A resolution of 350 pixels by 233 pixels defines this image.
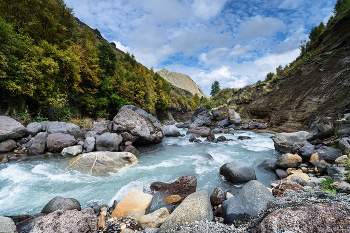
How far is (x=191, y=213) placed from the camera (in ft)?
9.66

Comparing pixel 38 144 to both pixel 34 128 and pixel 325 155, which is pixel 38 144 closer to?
pixel 34 128

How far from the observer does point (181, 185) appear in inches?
193

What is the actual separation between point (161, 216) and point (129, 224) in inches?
28.7

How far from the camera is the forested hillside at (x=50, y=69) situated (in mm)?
8273

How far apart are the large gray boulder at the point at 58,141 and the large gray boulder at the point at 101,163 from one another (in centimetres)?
197

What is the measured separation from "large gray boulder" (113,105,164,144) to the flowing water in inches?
76.1

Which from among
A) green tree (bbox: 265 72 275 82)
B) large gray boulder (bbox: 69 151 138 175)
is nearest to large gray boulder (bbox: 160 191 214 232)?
large gray boulder (bbox: 69 151 138 175)

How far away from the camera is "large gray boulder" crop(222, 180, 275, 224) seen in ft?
9.04

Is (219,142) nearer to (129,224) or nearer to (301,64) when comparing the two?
(129,224)

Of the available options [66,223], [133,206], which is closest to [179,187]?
[133,206]

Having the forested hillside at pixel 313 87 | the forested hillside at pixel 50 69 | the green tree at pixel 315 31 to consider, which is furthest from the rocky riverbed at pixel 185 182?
the green tree at pixel 315 31

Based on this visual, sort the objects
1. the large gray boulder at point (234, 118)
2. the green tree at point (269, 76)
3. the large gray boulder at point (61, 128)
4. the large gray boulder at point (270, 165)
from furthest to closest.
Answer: the green tree at point (269, 76) → the large gray boulder at point (234, 118) → the large gray boulder at point (61, 128) → the large gray boulder at point (270, 165)

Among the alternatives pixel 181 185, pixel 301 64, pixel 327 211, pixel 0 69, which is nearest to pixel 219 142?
pixel 181 185

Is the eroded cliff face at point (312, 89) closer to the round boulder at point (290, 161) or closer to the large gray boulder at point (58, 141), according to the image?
the round boulder at point (290, 161)
